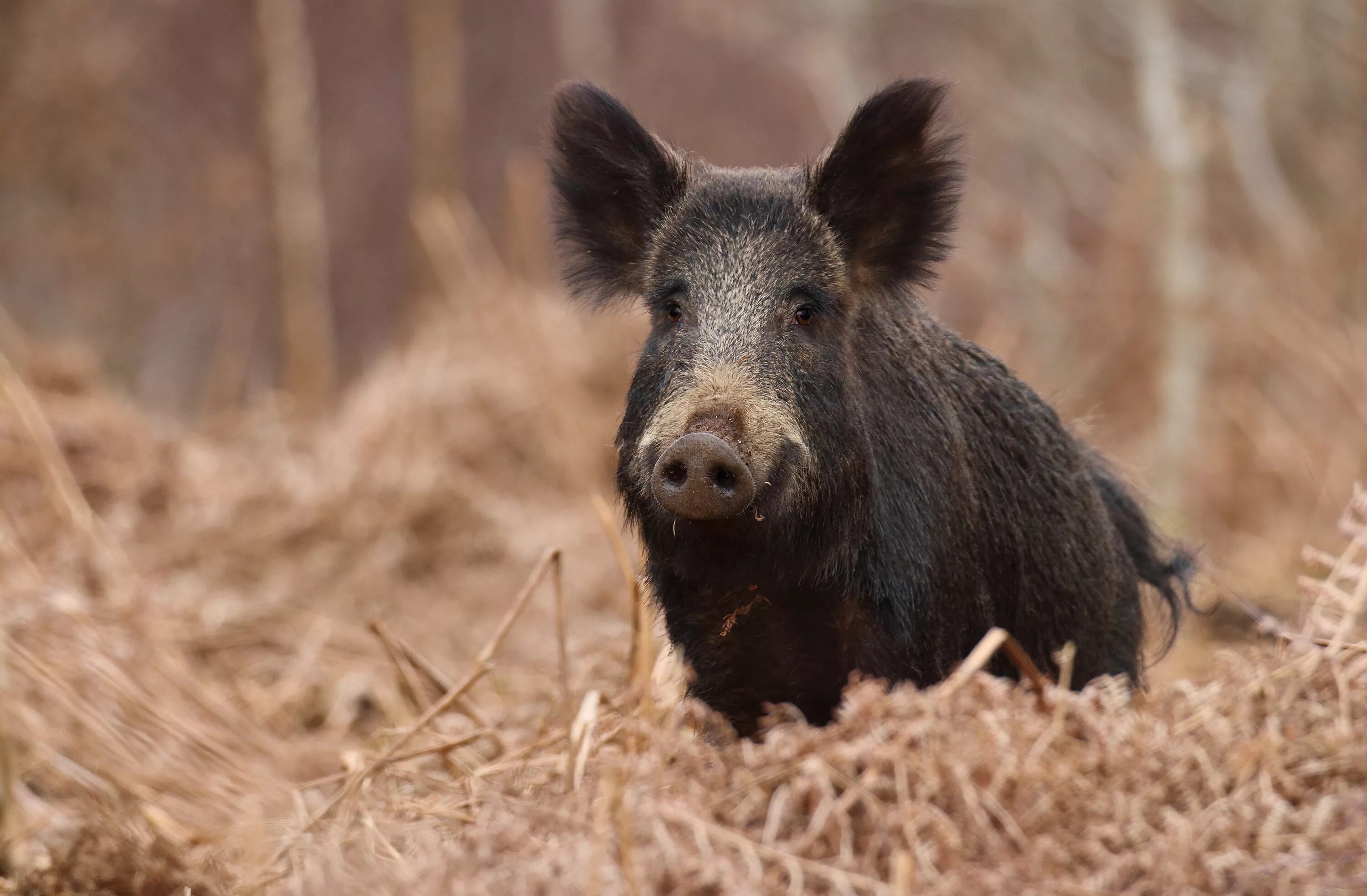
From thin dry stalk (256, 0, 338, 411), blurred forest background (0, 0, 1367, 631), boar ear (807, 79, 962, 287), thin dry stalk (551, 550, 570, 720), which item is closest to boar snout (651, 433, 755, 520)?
thin dry stalk (551, 550, 570, 720)

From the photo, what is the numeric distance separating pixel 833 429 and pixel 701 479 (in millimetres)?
576

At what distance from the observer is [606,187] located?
13.5 feet

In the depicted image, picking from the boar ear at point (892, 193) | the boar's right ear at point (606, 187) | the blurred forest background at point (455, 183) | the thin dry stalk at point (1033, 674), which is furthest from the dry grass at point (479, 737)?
the blurred forest background at point (455, 183)

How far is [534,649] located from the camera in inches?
295

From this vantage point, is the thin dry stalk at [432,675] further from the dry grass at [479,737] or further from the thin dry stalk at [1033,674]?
the thin dry stalk at [1033,674]

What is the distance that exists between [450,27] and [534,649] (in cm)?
900

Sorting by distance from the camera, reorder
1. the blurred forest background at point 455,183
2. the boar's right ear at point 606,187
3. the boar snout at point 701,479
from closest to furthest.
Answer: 1. the boar snout at point 701,479
2. the boar's right ear at point 606,187
3. the blurred forest background at point 455,183

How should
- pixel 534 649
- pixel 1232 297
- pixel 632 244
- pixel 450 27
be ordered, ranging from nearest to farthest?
pixel 632 244
pixel 534 649
pixel 1232 297
pixel 450 27

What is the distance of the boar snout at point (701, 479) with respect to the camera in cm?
303

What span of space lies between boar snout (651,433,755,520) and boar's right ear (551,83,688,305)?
117cm

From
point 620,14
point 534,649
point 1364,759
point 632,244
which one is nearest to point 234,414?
point 534,649

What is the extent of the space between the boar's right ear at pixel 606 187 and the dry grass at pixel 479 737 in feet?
3.05

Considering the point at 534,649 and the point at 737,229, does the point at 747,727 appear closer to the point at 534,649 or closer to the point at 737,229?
the point at 737,229

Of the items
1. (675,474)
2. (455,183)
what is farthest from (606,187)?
(455,183)
